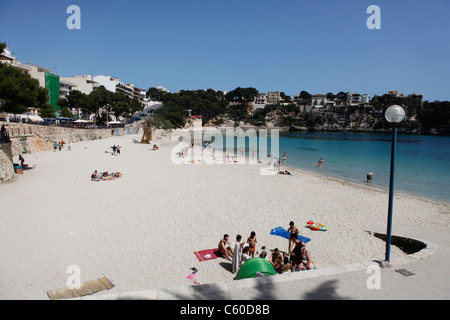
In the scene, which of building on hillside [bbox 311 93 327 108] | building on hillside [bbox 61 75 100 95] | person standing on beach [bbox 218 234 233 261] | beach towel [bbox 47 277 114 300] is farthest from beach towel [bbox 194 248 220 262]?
building on hillside [bbox 311 93 327 108]

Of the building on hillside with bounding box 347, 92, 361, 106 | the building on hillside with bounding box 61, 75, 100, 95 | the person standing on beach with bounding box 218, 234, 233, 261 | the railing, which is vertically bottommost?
the person standing on beach with bounding box 218, 234, 233, 261

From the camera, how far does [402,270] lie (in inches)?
203

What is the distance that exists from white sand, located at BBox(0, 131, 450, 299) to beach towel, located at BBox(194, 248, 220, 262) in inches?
7.4

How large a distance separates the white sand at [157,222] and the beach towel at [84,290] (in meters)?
0.19

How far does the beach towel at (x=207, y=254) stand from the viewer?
7.11 meters

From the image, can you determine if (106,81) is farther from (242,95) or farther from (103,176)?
(103,176)

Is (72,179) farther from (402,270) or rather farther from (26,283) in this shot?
(402,270)

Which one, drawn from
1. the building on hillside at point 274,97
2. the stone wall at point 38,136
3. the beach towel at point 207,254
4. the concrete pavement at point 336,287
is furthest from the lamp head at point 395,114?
the building on hillside at point 274,97

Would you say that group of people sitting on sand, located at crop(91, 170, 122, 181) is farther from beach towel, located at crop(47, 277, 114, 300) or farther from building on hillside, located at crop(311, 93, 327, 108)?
building on hillside, located at crop(311, 93, 327, 108)

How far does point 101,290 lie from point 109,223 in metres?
4.02

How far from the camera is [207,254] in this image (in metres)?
7.26

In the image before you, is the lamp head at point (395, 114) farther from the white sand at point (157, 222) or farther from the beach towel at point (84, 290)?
the beach towel at point (84, 290)

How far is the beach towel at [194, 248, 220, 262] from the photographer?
7.11m

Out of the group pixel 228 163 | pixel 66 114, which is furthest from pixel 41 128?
pixel 66 114
